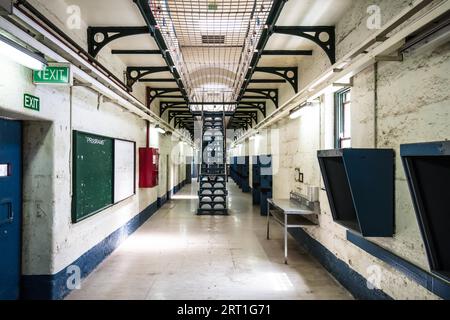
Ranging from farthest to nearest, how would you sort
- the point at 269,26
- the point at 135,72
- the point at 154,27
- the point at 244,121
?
the point at 244,121, the point at 135,72, the point at 154,27, the point at 269,26

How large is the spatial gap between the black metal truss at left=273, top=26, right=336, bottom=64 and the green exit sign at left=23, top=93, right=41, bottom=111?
3030 mm

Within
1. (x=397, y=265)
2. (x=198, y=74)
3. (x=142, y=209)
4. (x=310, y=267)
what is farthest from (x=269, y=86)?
(x=397, y=265)

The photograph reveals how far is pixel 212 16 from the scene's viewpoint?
4.10 metres

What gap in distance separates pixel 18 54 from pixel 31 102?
2.44ft

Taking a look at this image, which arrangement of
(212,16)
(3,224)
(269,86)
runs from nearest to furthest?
(3,224)
(212,16)
(269,86)

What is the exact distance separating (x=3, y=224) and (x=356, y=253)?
3684 millimetres

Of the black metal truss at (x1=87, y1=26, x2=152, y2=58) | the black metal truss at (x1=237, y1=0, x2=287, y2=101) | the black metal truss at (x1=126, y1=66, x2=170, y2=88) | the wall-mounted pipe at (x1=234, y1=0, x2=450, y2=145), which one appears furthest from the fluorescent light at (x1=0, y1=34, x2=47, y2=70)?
the black metal truss at (x1=126, y1=66, x2=170, y2=88)

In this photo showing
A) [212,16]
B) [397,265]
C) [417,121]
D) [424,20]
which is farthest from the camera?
[212,16]

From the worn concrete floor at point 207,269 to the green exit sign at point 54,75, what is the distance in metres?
2.36

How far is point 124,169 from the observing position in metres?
6.11

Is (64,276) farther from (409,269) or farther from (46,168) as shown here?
(409,269)

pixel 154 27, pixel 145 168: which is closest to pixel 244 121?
pixel 145 168

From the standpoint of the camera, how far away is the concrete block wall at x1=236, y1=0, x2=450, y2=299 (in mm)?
2373

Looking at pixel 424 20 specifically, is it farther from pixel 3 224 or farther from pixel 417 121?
pixel 3 224
